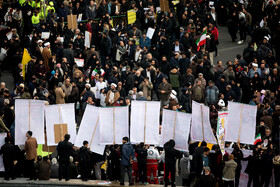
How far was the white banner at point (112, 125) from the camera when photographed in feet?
73.0

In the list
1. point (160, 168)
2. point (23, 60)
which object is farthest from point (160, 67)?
point (160, 168)

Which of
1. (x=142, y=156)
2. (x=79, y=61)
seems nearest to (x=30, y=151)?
(x=142, y=156)

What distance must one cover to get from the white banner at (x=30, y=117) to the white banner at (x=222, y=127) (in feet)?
17.2

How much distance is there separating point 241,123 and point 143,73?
22.0 feet

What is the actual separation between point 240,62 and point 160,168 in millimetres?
7743

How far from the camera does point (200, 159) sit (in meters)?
21.2

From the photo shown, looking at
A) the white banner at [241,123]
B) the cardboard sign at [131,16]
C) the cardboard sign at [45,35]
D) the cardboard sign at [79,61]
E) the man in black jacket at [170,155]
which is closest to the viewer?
the man in black jacket at [170,155]

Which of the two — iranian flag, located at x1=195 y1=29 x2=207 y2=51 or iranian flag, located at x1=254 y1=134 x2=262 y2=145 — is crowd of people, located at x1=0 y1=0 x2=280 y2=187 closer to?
iranian flag, located at x1=195 y1=29 x2=207 y2=51

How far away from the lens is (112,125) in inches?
878

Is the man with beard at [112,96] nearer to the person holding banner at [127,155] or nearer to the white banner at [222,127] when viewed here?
the person holding banner at [127,155]

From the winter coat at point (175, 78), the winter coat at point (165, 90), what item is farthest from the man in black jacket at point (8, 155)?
the winter coat at point (175, 78)

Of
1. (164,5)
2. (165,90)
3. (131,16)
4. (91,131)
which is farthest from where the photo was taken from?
(164,5)

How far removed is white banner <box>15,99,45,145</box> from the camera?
22406mm

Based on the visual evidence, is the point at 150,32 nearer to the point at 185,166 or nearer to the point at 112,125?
the point at 112,125
